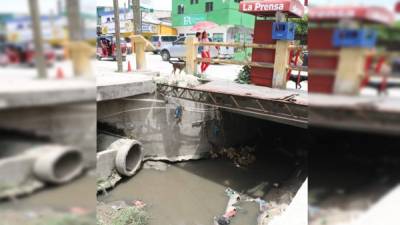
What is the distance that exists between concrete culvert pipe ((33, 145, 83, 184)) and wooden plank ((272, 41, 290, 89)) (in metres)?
5.24

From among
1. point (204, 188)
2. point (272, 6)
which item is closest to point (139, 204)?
point (204, 188)

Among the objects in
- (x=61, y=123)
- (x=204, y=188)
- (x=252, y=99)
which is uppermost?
(x=61, y=123)

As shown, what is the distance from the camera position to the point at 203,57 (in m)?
6.89

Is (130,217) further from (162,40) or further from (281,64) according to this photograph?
(162,40)

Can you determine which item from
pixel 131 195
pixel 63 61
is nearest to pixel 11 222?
pixel 63 61

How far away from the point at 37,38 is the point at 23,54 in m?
0.03

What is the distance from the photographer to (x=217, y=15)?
34.6 feet

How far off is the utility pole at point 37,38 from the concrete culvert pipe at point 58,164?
11cm

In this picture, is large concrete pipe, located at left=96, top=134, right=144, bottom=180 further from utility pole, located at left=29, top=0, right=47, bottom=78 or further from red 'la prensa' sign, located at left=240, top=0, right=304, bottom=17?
utility pole, located at left=29, top=0, right=47, bottom=78

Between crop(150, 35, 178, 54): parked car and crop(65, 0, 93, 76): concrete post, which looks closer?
crop(65, 0, 93, 76): concrete post

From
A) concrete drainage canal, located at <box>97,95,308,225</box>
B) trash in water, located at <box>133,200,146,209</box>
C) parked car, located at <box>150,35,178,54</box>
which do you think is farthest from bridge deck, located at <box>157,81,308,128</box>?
parked car, located at <box>150,35,178,54</box>

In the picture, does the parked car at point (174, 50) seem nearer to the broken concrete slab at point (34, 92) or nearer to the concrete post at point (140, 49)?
the concrete post at point (140, 49)

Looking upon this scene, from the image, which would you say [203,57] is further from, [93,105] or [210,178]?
[93,105]

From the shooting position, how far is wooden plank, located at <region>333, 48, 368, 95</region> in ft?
1.36
